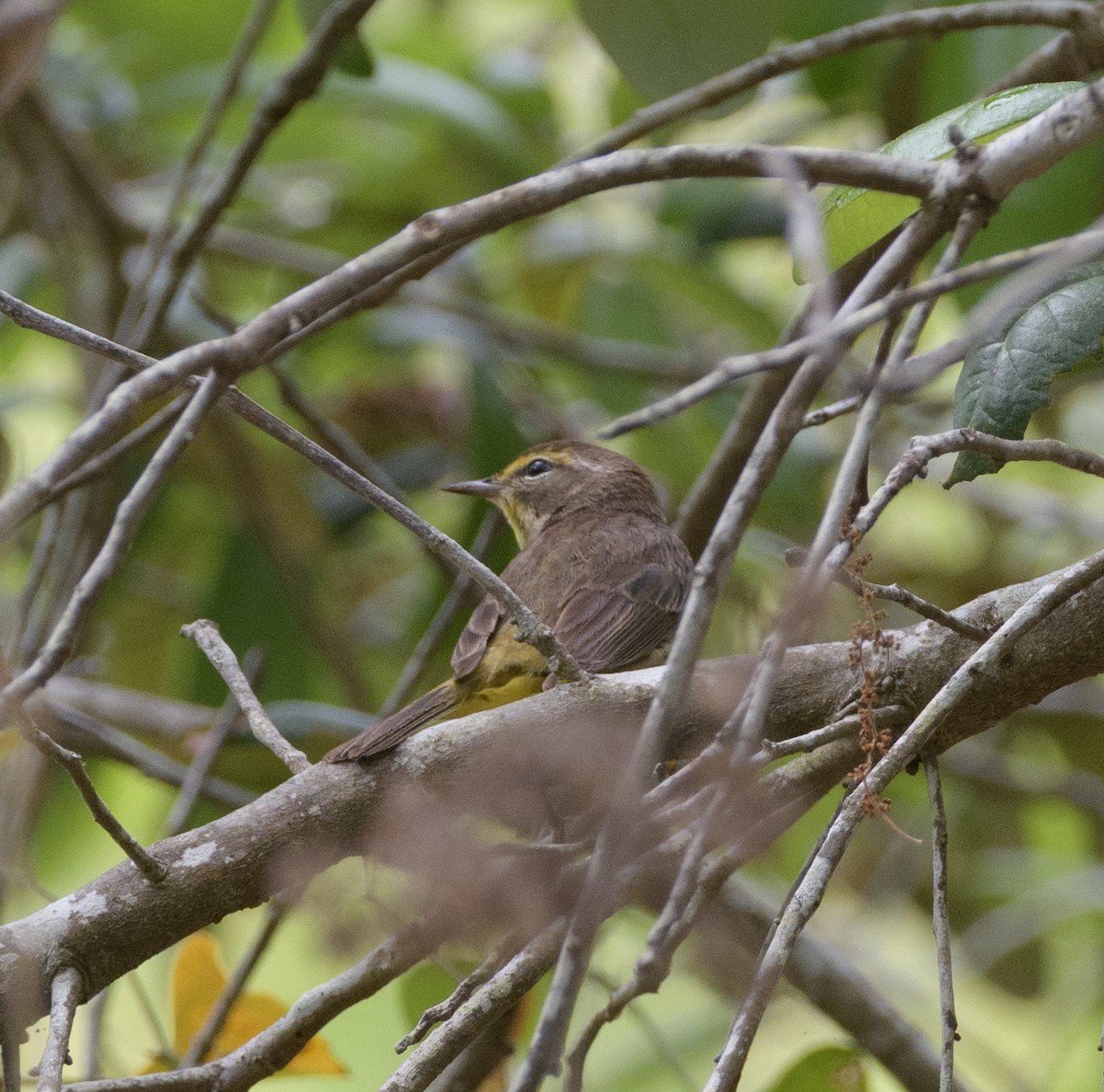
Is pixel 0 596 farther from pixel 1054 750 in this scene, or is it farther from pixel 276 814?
pixel 1054 750

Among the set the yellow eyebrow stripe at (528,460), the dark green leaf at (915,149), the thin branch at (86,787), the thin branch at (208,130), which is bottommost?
the thin branch at (86,787)

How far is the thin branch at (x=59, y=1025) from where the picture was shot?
1587mm

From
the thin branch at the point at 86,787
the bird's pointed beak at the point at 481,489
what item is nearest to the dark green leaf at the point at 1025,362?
the thin branch at the point at 86,787

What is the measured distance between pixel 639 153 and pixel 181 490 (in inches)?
166

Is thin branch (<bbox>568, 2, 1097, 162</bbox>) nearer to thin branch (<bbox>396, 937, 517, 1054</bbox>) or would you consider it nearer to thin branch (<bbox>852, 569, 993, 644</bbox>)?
thin branch (<bbox>852, 569, 993, 644</bbox>)

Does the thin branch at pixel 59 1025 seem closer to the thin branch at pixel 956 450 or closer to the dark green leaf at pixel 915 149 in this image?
the thin branch at pixel 956 450

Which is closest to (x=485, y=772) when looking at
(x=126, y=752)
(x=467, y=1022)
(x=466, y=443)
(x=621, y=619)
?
(x=467, y=1022)

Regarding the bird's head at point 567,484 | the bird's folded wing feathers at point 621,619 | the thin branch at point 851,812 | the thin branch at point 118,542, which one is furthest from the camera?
the bird's head at point 567,484

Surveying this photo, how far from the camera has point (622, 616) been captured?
A: 343cm

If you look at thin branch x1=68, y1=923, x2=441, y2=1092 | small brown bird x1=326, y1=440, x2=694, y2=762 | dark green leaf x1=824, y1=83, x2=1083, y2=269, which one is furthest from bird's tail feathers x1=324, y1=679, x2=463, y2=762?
dark green leaf x1=824, y1=83, x2=1083, y2=269

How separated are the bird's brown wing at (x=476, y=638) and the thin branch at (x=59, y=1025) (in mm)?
1271

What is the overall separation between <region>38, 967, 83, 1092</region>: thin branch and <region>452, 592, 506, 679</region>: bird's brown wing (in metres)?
1.27

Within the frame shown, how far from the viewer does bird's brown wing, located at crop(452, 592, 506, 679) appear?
3.16 meters

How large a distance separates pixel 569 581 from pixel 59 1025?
2.10 metres
